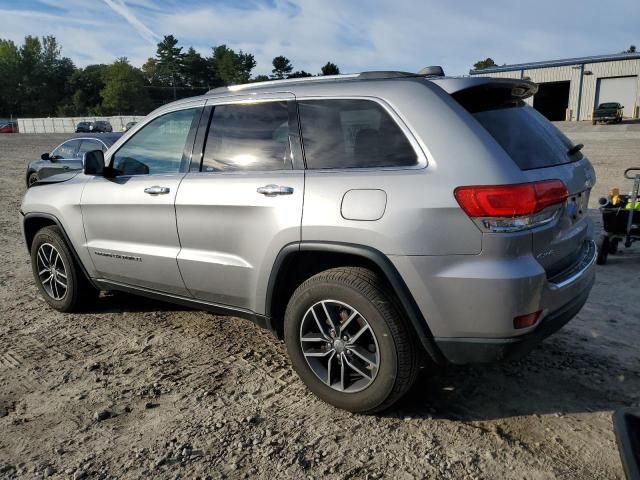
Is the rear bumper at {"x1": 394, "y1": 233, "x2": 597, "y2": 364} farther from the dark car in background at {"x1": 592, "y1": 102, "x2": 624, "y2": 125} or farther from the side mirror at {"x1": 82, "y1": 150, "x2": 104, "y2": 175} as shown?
the dark car in background at {"x1": 592, "y1": 102, "x2": 624, "y2": 125}

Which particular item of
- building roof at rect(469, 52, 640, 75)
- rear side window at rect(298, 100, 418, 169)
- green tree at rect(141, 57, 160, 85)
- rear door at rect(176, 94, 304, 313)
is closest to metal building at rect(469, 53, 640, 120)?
building roof at rect(469, 52, 640, 75)

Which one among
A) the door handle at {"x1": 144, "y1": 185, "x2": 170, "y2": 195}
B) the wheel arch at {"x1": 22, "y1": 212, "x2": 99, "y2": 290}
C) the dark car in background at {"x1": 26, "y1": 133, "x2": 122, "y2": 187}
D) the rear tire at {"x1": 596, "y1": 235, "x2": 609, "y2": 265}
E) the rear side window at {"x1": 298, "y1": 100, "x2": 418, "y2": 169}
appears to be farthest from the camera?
the dark car in background at {"x1": 26, "y1": 133, "x2": 122, "y2": 187}

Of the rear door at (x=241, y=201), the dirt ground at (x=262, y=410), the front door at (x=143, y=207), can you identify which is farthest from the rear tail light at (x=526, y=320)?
the front door at (x=143, y=207)

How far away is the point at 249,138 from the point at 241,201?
0.48 meters

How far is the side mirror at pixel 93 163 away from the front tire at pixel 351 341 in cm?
202

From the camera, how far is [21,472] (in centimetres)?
264

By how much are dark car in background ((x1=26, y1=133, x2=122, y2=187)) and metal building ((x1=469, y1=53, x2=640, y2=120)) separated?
3364cm

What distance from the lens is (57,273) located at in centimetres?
479

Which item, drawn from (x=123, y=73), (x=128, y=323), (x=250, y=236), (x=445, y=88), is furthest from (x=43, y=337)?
(x=123, y=73)

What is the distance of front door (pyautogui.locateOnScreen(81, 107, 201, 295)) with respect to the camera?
3.80m

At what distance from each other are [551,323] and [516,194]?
74cm

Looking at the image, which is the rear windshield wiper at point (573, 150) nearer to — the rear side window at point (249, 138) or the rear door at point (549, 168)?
the rear door at point (549, 168)

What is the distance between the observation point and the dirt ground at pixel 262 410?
2.66 meters

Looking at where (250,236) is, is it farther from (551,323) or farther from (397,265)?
(551,323)
